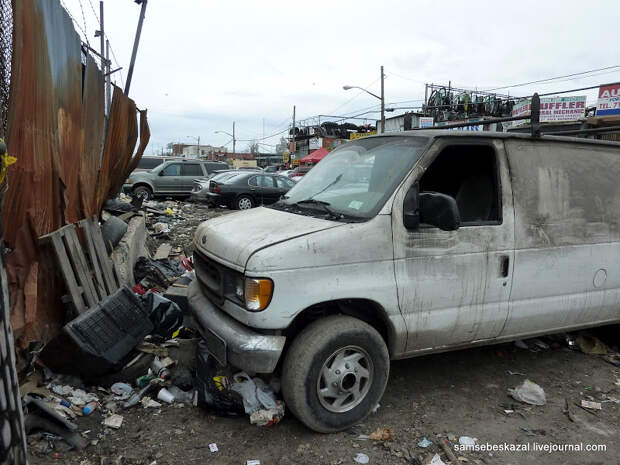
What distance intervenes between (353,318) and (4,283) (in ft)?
6.73

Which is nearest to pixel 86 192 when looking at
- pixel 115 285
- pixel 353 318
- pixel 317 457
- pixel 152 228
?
pixel 115 285

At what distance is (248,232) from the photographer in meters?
3.03

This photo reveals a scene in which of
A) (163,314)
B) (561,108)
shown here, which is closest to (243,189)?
(163,314)

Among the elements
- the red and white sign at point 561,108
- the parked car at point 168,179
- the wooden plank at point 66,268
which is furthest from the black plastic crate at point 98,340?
the red and white sign at point 561,108

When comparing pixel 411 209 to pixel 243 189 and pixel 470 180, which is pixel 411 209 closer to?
pixel 470 180

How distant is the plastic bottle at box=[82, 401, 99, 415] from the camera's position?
10.0ft

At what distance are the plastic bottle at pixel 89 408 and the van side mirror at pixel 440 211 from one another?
2.75 metres

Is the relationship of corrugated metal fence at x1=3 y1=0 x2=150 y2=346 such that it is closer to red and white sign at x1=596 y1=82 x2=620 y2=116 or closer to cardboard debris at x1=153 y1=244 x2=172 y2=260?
cardboard debris at x1=153 y1=244 x2=172 y2=260

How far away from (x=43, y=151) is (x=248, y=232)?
1851 millimetres

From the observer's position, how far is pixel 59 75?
375 centimetres

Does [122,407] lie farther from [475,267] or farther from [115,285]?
[475,267]

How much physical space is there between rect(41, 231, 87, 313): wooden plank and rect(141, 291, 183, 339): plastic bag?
23.1 inches

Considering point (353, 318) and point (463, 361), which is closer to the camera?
point (353, 318)

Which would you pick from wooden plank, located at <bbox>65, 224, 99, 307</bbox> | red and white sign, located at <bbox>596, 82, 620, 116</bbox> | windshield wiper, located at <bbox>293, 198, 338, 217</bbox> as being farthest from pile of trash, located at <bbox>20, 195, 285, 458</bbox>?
red and white sign, located at <bbox>596, 82, 620, 116</bbox>
